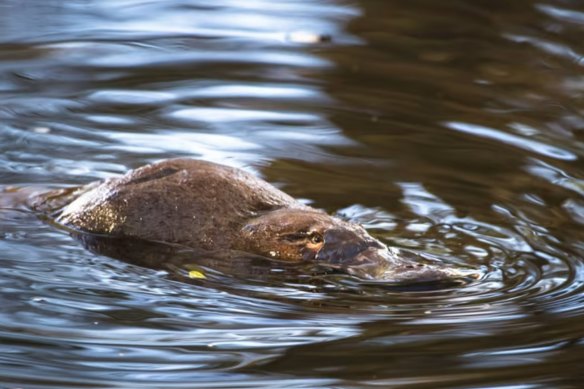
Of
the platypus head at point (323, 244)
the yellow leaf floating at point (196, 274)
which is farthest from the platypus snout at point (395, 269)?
the yellow leaf floating at point (196, 274)

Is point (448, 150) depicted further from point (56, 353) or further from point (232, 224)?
point (56, 353)

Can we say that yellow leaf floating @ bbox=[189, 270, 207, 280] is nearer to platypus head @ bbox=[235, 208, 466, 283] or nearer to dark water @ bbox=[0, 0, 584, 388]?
dark water @ bbox=[0, 0, 584, 388]

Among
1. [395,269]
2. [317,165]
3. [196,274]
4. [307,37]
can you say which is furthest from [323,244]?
[307,37]

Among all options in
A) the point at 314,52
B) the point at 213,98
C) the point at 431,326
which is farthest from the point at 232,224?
the point at 314,52

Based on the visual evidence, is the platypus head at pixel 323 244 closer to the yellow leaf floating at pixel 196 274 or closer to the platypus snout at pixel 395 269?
the platypus snout at pixel 395 269

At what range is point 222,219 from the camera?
14.8 feet

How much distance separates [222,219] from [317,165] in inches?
47.5

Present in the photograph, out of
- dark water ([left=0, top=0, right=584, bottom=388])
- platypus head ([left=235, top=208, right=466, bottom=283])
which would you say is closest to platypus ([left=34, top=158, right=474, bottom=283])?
platypus head ([left=235, top=208, right=466, bottom=283])

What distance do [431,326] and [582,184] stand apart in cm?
189

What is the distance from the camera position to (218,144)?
5.85 m

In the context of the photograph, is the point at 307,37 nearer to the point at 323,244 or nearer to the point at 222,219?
the point at 222,219

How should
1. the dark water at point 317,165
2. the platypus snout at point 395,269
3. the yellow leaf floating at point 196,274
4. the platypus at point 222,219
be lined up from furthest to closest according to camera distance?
the platypus at point 222,219 → the yellow leaf floating at point 196,274 → the platypus snout at point 395,269 → the dark water at point 317,165

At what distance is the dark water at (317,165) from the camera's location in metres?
3.51

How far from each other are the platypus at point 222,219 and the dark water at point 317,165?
15cm
